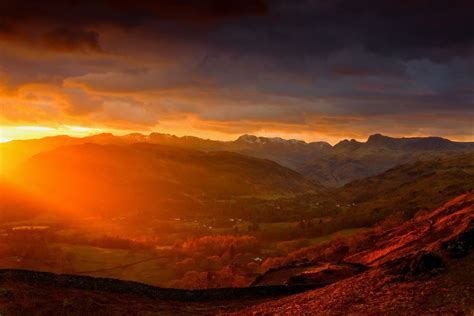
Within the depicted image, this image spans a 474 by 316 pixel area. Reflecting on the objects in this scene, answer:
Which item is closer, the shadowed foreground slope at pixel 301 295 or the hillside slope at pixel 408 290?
the hillside slope at pixel 408 290

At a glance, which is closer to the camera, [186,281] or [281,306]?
[281,306]

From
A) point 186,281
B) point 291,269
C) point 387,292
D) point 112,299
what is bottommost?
point 186,281

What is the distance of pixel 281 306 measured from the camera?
39188 millimetres

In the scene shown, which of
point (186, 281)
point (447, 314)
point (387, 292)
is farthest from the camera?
point (186, 281)

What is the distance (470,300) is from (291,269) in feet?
156

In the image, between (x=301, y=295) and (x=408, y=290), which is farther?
(x=301, y=295)

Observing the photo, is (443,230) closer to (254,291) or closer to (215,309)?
(254,291)

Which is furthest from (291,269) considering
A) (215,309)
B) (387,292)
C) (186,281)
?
(186,281)

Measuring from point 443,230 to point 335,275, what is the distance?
16.3m

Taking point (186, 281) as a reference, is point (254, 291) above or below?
above

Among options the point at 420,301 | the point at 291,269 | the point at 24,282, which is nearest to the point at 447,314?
the point at 420,301

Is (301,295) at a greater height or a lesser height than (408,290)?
lesser

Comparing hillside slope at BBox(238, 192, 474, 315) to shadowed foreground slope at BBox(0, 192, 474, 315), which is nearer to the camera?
hillside slope at BBox(238, 192, 474, 315)

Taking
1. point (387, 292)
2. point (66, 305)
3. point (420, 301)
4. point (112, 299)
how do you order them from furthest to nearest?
point (112, 299), point (66, 305), point (387, 292), point (420, 301)
